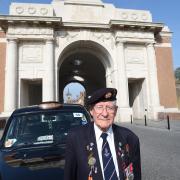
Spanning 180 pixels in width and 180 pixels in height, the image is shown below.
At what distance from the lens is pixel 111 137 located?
1.98 meters

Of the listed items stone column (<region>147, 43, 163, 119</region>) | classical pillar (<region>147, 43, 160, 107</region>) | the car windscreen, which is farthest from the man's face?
classical pillar (<region>147, 43, 160, 107</region>)

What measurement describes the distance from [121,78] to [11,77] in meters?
10.8

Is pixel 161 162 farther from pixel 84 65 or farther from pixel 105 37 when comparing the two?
pixel 84 65

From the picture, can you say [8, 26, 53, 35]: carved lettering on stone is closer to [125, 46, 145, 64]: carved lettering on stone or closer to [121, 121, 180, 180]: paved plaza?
[125, 46, 145, 64]: carved lettering on stone

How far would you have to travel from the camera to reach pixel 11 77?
23.8 m

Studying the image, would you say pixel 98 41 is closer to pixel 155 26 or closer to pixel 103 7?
pixel 103 7

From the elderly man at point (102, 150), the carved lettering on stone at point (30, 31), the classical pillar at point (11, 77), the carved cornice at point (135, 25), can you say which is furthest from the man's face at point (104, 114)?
the carved cornice at point (135, 25)

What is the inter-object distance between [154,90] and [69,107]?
923 inches

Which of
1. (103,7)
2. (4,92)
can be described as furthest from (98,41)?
(4,92)

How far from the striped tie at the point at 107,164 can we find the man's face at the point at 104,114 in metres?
0.14

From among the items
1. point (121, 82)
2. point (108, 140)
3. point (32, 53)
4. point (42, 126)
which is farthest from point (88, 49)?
point (108, 140)

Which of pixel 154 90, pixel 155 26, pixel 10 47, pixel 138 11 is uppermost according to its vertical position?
pixel 138 11

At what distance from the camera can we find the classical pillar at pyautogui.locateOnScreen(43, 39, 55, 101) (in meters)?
24.2

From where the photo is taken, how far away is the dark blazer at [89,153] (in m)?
1.85
